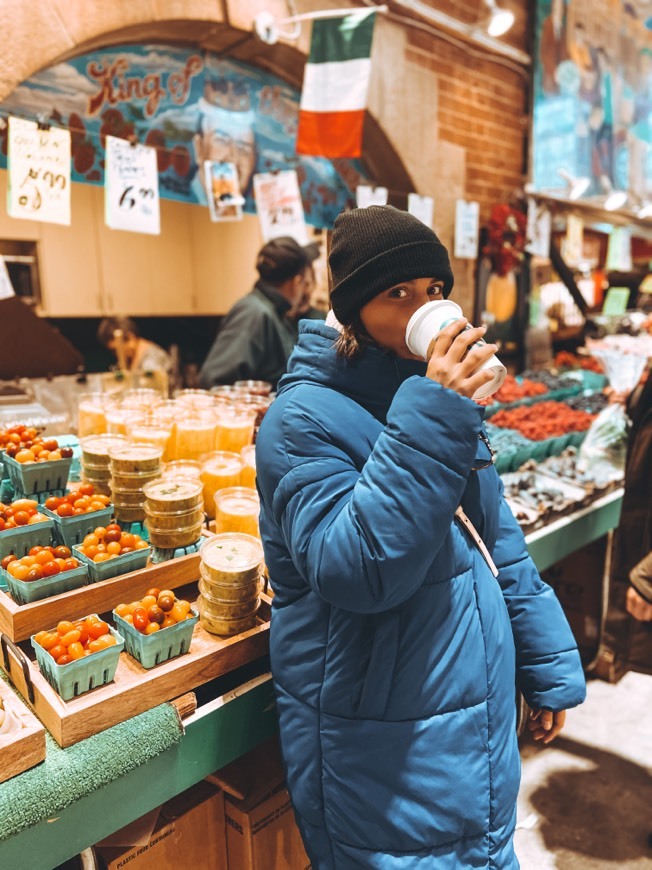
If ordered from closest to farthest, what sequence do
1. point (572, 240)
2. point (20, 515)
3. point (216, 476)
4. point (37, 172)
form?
point (20, 515), point (216, 476), point (37, 172), point (572, 240)

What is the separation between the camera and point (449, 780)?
1315mm

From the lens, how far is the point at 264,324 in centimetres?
374

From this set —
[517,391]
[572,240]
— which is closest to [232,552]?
[517,391]

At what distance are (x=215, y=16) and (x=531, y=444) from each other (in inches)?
123

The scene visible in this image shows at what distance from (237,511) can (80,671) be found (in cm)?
71

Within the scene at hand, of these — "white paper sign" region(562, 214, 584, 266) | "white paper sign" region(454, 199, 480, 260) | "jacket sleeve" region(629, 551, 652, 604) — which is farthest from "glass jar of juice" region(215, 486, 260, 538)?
"white paper sign" region(562, 214, 584, 266)

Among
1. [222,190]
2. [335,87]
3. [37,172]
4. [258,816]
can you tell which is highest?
[335,87]

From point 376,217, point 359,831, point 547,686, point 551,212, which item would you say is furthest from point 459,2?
point 359,831

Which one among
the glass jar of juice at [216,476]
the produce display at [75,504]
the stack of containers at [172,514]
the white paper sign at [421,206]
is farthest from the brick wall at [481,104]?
the produce display at [75,504]

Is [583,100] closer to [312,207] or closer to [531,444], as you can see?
[312,207]

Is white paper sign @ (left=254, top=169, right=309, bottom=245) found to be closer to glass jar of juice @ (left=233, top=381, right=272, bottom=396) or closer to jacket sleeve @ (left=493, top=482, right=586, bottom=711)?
glass jar of juice @ (left=233, top=381, right=272, bottom=396)

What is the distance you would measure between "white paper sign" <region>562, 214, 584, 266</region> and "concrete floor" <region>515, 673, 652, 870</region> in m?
5.05

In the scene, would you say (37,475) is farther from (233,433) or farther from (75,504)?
(233,433)

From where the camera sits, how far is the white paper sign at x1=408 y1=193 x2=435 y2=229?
4.97 meters
